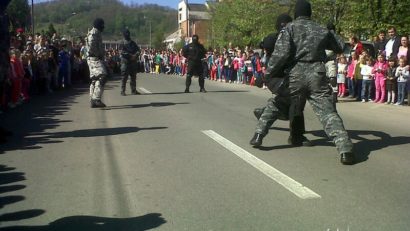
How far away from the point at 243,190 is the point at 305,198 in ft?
2.11

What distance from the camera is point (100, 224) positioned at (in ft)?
14.7

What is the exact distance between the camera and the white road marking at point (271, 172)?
17.3 ft

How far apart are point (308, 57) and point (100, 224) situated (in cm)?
369

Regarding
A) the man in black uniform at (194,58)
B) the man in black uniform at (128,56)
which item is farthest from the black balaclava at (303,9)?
the man in black uniform at (194,58)

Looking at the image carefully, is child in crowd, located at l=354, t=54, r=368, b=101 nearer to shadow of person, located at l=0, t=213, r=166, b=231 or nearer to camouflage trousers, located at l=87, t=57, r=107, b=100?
camouflage trousers, located at l=87, t=57, r=107, b=100

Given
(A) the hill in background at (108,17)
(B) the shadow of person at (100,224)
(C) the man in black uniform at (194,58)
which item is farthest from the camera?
(A) the hill in background at (108,17)

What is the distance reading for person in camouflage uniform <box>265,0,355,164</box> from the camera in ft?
22.4

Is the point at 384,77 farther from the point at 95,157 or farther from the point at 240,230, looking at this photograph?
the point at 240,230

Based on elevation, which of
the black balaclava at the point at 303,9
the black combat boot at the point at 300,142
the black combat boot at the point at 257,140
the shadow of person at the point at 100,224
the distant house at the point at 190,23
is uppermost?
the distant house at the point at 190,23

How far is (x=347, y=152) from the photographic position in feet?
21.0

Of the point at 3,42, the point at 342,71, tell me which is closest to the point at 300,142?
the point at 3,42

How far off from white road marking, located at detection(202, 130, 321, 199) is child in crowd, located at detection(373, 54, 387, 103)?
27.2 feet

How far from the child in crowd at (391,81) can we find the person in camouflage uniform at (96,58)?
779 cm

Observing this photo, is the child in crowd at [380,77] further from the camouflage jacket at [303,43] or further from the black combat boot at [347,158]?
the black combat boot at [347,158]
